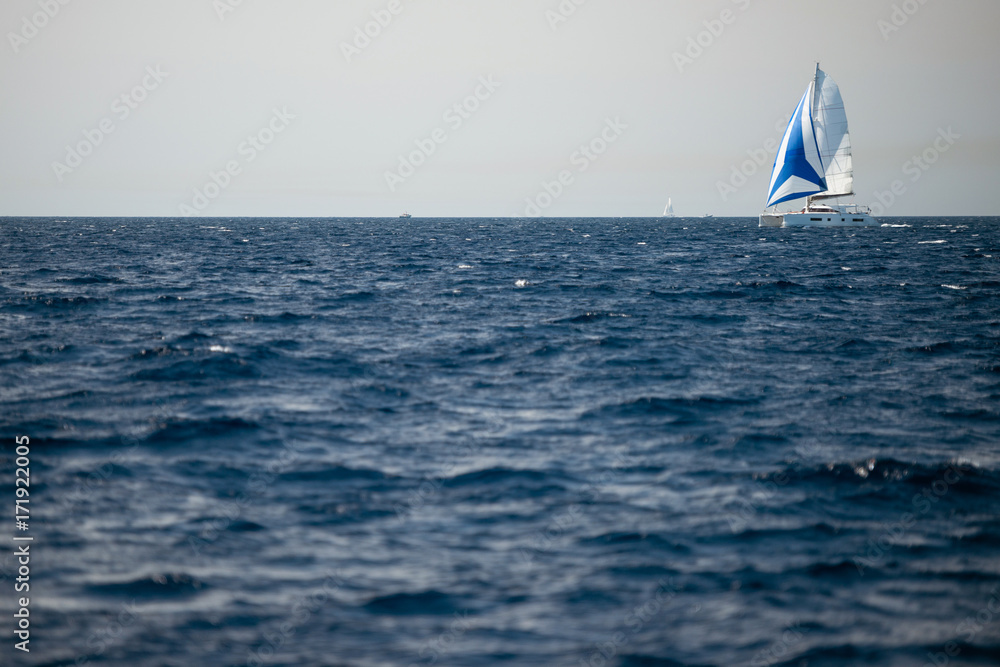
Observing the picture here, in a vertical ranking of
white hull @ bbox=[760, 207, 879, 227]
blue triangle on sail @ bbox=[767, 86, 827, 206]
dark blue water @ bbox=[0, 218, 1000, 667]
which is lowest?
dark blue water @ bbox=[0, 218, 1000, 667]

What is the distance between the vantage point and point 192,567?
827 cm

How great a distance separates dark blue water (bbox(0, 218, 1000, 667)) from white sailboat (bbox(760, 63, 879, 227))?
256ft

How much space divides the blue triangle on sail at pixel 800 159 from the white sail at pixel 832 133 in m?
0.86

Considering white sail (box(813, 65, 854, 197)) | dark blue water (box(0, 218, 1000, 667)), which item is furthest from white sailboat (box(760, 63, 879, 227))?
dark blue water (box(0, 218, 1000, 667))

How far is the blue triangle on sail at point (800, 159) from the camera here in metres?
96.4

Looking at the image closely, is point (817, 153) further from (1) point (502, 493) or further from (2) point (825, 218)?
(1) point (502, 493)

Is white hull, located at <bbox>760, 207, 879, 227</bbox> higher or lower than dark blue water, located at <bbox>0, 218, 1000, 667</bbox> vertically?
higher

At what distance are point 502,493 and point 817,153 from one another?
9789 centimetres

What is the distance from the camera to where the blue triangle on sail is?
9644 centimetres

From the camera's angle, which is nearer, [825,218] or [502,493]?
[502,493]

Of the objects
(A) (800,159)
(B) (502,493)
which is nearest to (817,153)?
(A) (800,159)

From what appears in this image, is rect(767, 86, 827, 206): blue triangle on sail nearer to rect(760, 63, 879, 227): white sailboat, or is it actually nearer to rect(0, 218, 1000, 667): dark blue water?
rect(760, 63, 879, 227): white sailboat

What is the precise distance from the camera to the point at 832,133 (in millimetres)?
96625

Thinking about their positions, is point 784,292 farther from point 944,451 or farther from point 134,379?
point 134,379
